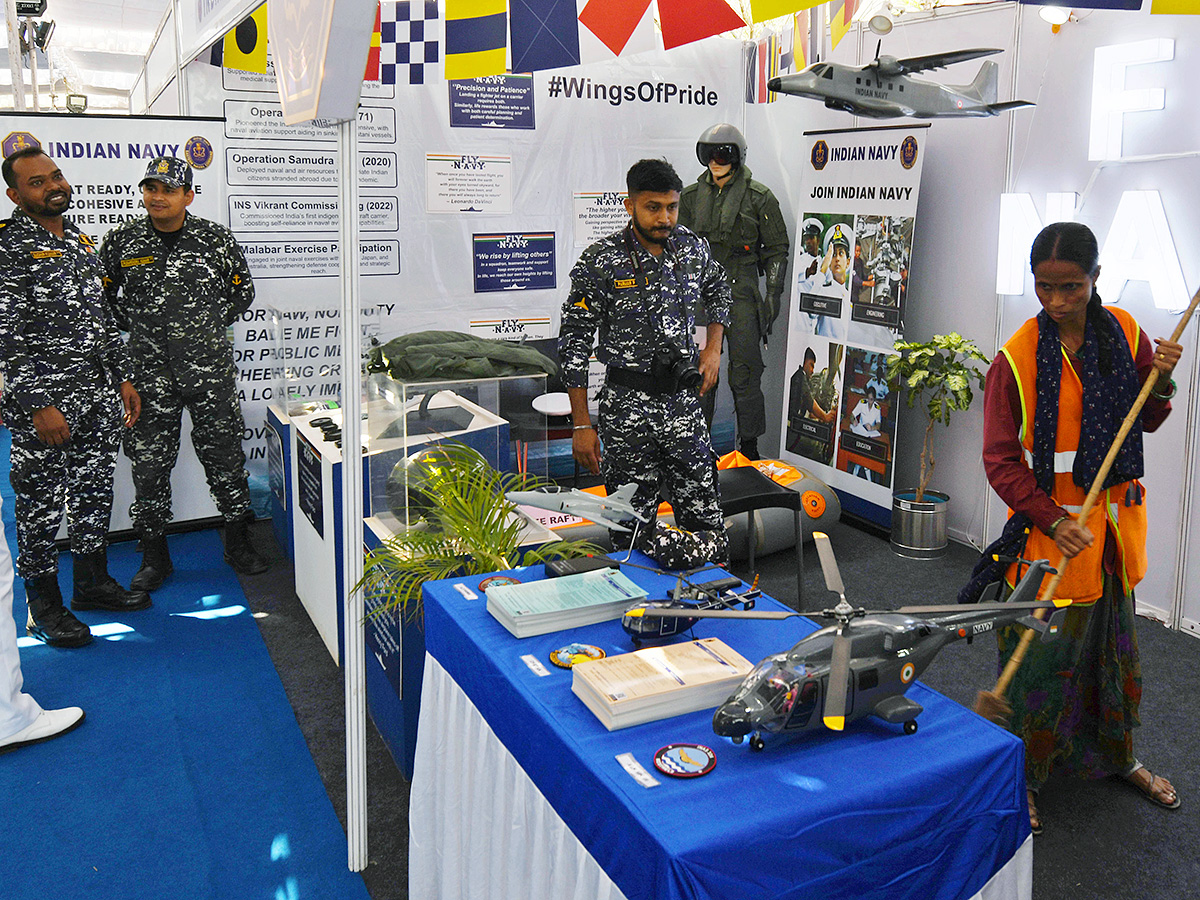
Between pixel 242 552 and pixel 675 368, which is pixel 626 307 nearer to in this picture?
pixel 675 368

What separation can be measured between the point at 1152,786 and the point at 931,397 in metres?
2.59

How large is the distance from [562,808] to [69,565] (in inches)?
157

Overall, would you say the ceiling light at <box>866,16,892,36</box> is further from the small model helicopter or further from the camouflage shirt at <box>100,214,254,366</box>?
the camouflage shirt at <box>100,214,254,366</box>

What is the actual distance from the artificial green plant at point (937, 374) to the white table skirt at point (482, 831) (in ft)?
10.4

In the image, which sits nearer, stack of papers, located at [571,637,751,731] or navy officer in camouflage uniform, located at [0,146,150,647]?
stack of papers, located at [571,637,751,731]

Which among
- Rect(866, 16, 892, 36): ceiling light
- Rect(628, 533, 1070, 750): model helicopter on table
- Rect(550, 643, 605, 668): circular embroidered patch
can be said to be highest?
Rect(866, 16, 892, 36): ceiling light

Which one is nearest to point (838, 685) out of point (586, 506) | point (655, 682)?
point (655, 682)

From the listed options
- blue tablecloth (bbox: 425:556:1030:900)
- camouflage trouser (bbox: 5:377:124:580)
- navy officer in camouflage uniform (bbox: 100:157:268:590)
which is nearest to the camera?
blue tablecloth (bbox: 425:556:1030:900)

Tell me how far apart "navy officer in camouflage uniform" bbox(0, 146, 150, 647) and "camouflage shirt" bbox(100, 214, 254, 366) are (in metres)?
0.20

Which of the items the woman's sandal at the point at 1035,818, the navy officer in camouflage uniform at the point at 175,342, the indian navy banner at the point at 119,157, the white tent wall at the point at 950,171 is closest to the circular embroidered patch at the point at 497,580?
the woman's sandal at the point at 1035,818

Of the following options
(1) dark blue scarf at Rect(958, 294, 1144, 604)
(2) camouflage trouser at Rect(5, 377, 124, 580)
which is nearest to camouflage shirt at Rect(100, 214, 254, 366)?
(2) camouflage trouser at Rect(5, 377, 124, 580)

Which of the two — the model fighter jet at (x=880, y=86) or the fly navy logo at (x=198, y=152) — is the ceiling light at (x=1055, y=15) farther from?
the fly navy logo at (x=198, y=152)

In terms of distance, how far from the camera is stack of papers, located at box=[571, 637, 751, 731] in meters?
1.59

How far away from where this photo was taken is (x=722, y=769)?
1480 millimetres
